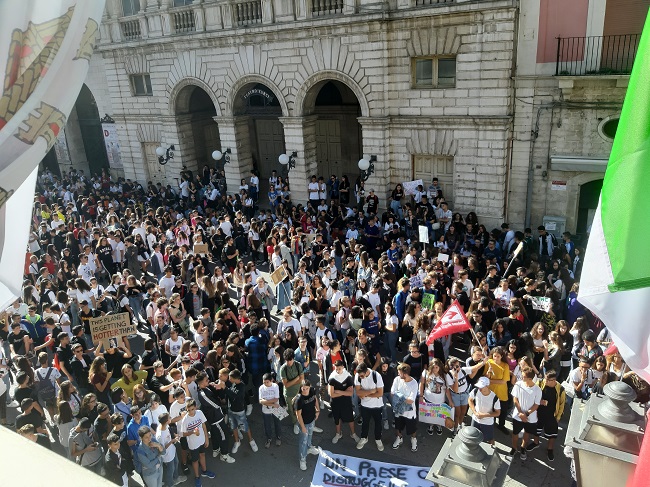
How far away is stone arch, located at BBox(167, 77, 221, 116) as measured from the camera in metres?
24.5

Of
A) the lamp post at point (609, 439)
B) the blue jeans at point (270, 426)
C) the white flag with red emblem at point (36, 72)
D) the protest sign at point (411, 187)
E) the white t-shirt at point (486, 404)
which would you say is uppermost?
the white flag with red emblem at point (36, 72)

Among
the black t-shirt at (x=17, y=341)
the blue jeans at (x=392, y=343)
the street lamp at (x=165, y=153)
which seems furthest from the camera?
the street lamp at (x=165, y=153)

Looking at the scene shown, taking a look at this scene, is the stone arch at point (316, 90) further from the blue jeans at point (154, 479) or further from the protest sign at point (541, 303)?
the blue jeans at point (154, 479)

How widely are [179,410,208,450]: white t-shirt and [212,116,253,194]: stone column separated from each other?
17.8 m

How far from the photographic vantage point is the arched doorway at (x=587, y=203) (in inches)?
691

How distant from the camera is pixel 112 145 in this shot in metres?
29.8

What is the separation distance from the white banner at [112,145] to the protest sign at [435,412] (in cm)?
2513

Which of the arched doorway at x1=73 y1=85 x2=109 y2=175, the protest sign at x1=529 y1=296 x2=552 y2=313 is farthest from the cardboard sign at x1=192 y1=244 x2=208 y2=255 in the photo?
the arched doorway at x1=73 y1=85 x2=109 y2=175

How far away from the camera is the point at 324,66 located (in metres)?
20.9

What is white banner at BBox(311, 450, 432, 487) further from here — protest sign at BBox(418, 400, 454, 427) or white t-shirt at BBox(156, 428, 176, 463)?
white t-shirt at BBox(156, 428, 176, 463)

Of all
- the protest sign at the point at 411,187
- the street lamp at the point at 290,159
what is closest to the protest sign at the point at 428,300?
the protest sign at the point at 411,187

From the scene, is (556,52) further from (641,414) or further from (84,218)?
(84,218)

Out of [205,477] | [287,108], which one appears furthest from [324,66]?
[205,477]

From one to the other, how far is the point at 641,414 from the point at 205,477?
295 inches
